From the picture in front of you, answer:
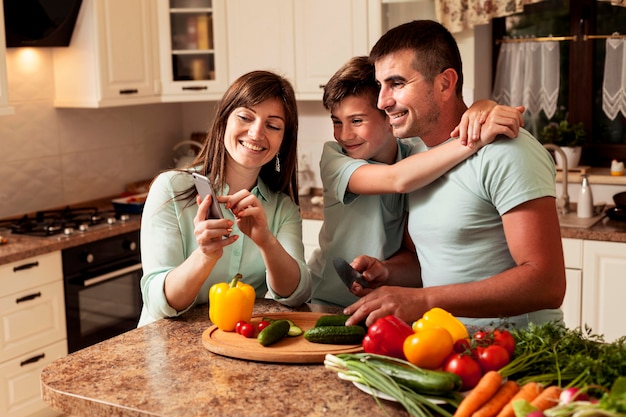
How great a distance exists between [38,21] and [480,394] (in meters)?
3.31

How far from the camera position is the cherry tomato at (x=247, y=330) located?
1976 mm

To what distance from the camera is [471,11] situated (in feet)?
13.4

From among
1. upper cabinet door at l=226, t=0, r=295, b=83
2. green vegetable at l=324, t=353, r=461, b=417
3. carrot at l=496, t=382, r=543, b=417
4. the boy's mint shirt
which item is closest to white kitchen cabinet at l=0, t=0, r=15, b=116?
upper cabinet door at l=226, t=0, r=295, b=83

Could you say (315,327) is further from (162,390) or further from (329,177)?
(329,177)

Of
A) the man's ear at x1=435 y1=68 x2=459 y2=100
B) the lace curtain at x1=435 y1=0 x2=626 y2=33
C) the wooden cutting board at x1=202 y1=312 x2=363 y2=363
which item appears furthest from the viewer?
the lace curtain at x1=435 y1=0 x2=626 y2=33

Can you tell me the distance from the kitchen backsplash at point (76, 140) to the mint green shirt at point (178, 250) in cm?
220

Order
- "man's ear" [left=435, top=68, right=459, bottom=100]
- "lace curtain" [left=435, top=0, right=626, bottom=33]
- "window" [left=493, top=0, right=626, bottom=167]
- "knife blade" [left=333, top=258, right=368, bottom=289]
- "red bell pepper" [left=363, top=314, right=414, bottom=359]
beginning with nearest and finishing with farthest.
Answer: "red bell pepper" [left=363, top=314, right=414, bottom=359] → "knife blade" [left=333, top=258, right=368, bottom=289] → "man's ear" [left=435, top=68, right=459, bottom=100] → "lace curtain" [left=435, top=0, right=626, bottom=33] → "window" [left=493, top=0, right=626, bottom=167]

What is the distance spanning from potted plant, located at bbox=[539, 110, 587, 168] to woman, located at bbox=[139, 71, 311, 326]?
228cm

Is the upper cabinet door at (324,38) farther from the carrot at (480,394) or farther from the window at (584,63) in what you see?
the carrot at (480,394)

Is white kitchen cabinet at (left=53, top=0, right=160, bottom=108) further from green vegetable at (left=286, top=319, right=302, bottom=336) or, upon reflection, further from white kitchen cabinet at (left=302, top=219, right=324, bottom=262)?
green vegetable at (left=286, top=319, right=302, bottom=336)

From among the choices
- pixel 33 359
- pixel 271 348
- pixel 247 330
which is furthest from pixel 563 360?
pixel 33 359

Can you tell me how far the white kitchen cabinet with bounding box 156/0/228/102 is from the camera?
15.1 ft

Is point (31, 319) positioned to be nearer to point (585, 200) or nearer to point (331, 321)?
point (331, 321)

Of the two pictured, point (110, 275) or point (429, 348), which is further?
point (110, 275)
